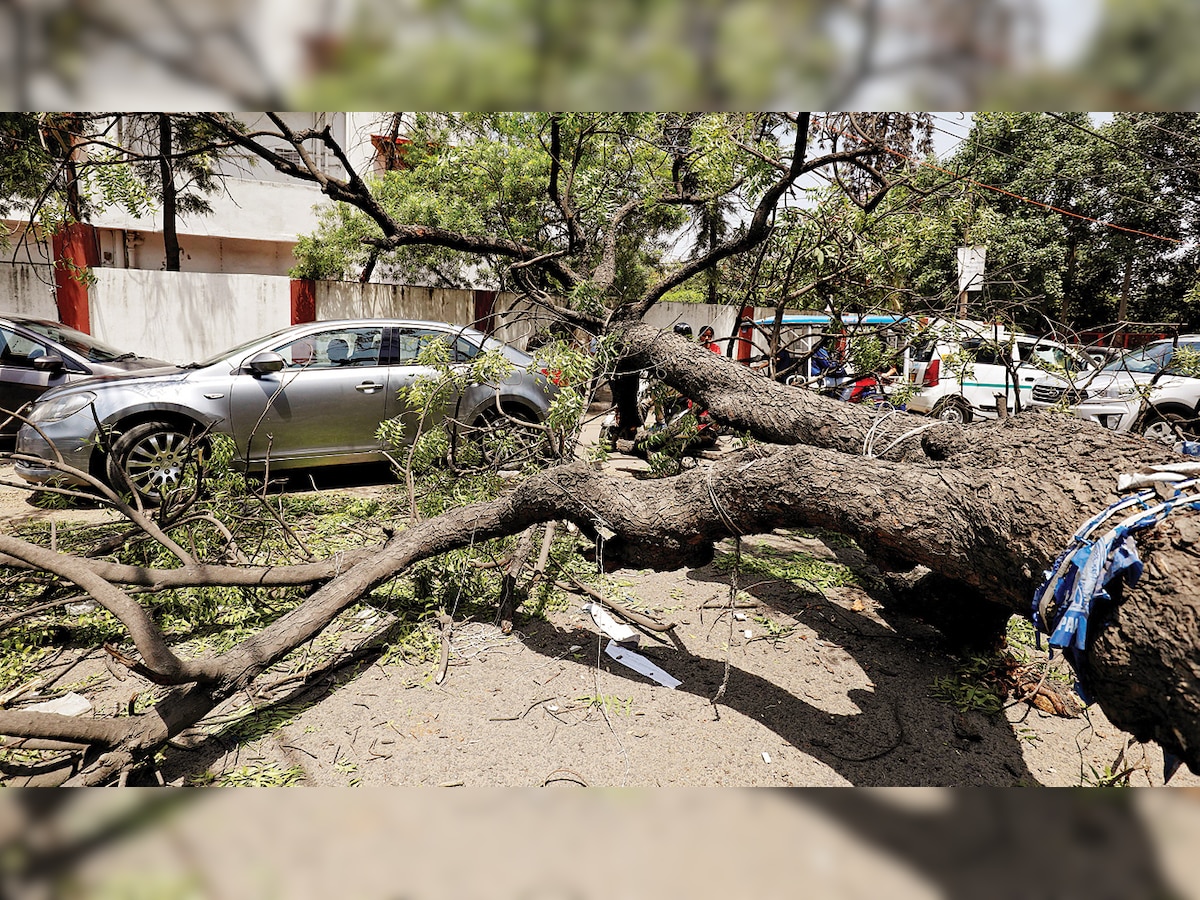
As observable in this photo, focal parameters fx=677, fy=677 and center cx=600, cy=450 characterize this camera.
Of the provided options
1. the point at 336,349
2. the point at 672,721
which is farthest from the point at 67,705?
the point at 336,349

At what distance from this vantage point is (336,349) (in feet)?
21.0

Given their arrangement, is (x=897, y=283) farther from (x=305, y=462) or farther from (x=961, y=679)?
(x=305, y=462)

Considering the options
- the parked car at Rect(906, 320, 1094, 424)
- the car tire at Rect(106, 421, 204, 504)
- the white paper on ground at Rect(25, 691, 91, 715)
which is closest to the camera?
the white paper on ground at Rect(25, 691, 91, 715)

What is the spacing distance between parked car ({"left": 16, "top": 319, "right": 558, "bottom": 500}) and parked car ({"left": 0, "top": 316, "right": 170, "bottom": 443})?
1308 mm

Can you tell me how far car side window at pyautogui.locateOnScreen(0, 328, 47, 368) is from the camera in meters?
7.09

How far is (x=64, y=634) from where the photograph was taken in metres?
3.69

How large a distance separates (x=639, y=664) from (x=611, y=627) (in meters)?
0.36

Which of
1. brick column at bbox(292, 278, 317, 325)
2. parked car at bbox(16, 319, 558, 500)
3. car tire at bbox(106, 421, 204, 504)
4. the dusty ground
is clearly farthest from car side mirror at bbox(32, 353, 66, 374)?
brick column at bbox(292, 278, 317, 325)

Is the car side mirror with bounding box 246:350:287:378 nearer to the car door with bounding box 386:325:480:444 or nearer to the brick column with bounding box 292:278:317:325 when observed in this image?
the car door with bounding box 386:325:480:444

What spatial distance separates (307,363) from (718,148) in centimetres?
406

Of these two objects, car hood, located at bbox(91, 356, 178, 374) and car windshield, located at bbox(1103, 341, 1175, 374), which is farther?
car windshield, located at bbox(1103, 341, 1175, 374)
